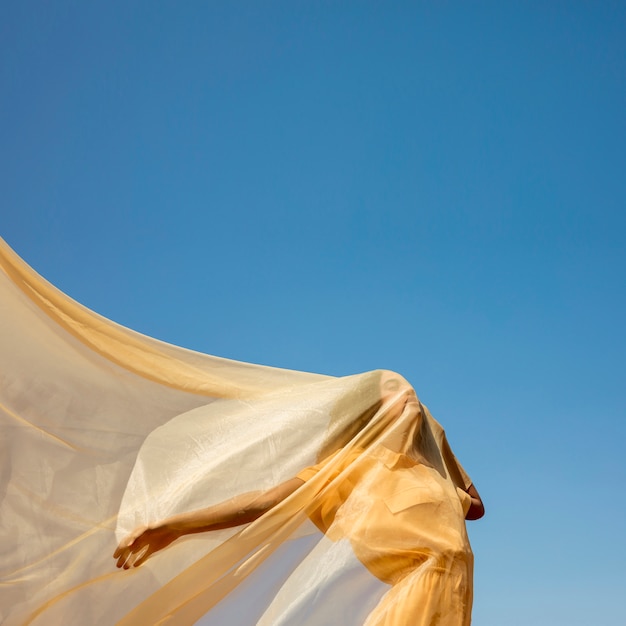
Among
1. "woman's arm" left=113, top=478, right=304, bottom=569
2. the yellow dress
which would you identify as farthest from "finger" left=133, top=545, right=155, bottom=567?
the yellow dress

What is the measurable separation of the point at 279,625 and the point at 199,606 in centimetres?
38

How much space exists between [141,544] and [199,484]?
0.42m

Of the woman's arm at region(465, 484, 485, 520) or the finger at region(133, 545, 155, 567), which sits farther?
the woman's arm at region(465, 484, 485, 520)

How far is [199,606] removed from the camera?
12.6 ft

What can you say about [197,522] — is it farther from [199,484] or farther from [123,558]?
[123,558]

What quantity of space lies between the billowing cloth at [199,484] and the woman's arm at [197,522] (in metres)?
0.04

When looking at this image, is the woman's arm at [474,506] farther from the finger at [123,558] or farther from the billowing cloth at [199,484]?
the finger at [123,558]

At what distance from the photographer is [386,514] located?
4305 mm

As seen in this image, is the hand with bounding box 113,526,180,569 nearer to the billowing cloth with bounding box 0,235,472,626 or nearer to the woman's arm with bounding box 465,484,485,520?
the billowing cloth with bounding box 0,235,472,626

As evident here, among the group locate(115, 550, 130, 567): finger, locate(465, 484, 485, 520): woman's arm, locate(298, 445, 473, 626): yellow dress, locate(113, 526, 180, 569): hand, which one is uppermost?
locate(465, 484, 485, 520): woman's arm

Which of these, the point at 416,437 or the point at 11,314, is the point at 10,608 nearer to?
the point at 11,314

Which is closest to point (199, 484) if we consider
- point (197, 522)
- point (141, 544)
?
point (197, 522)

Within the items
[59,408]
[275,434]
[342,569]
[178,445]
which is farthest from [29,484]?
[342,569]

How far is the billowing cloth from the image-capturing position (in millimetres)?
3848
